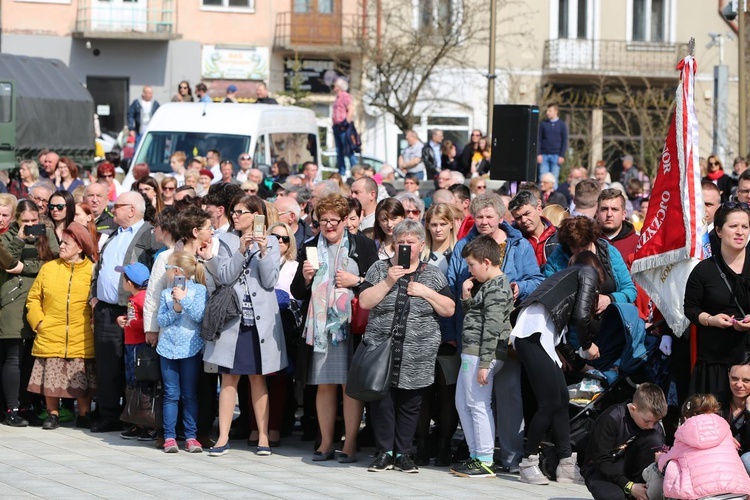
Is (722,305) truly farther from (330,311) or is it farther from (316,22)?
(316,22)

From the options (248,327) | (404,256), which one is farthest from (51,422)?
(404,256)

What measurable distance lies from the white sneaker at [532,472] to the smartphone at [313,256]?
213cm

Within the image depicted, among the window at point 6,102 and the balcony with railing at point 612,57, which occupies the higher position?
the balcony with railing at point 612,57

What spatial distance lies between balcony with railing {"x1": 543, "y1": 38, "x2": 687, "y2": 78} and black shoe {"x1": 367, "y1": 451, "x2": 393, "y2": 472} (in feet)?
108

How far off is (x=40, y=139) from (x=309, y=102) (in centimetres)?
1334

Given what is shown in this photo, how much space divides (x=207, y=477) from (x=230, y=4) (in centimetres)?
3206

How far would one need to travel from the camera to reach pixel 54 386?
11492 millimetres

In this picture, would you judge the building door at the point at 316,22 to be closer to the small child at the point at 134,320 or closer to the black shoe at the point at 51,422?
the black shoe at the point at 51,422

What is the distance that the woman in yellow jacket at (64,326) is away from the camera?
37.8 feet

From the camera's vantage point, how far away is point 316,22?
40.7 m

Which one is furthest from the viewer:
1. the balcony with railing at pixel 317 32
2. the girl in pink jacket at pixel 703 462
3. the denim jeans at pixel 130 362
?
the balcony with railing at pixel 317 32

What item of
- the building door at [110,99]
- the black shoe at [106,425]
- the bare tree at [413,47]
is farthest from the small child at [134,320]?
the building door at [110,99]

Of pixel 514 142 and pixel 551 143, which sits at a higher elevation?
pixel 551 143

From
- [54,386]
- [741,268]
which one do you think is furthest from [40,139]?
[741,268]
